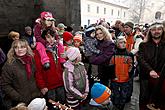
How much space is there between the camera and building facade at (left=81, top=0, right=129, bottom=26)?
120 feet

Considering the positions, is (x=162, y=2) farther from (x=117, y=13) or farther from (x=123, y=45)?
(x=123, y=45)

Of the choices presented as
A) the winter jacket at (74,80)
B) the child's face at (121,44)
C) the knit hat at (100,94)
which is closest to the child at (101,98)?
the knit hat at (100,94)

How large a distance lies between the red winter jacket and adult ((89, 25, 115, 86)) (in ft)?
A: 2.65

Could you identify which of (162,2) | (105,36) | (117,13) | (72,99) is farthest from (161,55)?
(162,2)

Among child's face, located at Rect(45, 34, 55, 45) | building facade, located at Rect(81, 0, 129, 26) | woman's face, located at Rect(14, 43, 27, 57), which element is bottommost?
woman's face, located at Rect(14, 43, 27, 57)

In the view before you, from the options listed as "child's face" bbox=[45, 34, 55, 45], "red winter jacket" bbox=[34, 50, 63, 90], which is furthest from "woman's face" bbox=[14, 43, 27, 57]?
"child's face" bbox=[45, 34, 55, 45]

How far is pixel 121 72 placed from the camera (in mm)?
4188

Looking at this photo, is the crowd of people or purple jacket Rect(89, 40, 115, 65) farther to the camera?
purple jacket Rect(89, 40, 115, 65)

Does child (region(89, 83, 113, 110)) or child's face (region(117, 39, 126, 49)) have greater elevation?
child's face (region(117, 39, 126, 49))

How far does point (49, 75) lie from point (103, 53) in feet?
3.85

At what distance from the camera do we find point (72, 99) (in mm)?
3555

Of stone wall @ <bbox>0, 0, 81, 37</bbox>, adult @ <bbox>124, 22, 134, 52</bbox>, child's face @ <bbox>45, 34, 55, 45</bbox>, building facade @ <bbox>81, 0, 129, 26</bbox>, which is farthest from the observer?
building facade @ <bbox>81, 0, 129, 26</bbox>

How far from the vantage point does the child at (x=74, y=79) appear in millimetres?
3463

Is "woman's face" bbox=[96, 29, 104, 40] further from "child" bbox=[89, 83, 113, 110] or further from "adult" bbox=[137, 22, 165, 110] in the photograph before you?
"child" bbox=[89, 83, 113, 110]
